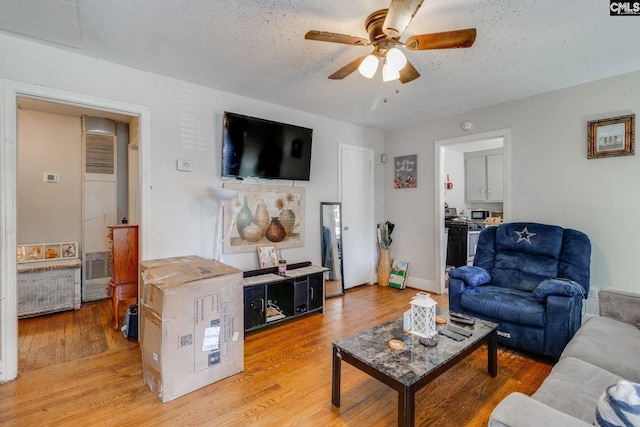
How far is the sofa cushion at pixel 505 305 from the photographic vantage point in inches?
93.6

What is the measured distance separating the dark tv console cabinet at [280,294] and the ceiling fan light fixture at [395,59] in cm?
220

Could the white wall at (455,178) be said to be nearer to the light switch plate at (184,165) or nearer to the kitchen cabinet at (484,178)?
the kitchen cabinet at (484,178)

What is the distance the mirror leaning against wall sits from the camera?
161 inches

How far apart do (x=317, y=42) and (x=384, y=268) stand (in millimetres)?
3403

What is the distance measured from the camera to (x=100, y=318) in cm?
333

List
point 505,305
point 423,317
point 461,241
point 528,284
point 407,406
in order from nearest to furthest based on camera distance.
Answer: point 407,406, point 423,317, point 505,305, point 528,284, point 461,241

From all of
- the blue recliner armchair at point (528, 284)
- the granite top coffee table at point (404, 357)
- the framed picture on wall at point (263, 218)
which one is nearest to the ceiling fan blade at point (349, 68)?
the framed picture on wall at point (263, 218)

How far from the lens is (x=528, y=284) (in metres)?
2.85

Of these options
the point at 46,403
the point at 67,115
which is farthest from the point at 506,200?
the point at 67,115

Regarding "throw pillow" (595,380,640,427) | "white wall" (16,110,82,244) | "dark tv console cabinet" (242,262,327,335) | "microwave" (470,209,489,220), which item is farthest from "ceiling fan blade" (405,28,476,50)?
"microwave" (470,209,489,220)

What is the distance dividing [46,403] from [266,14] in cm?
282

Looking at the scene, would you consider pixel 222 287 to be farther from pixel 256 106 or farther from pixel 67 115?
pixel 67 115

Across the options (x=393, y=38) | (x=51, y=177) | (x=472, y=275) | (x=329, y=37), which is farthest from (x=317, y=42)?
(x=51, y=177)

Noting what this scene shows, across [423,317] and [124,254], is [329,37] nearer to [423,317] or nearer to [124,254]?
[423,317]
